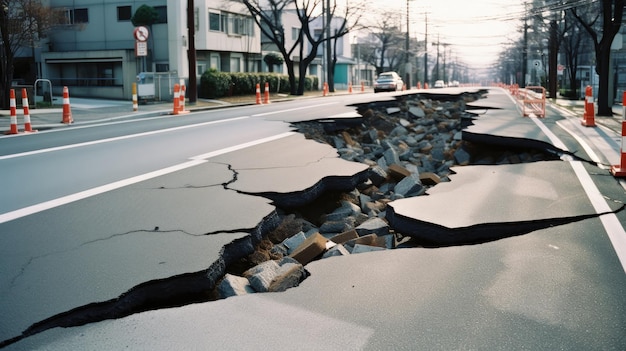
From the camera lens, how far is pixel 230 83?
37438 mm

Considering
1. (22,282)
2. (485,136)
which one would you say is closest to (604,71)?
(485,136)

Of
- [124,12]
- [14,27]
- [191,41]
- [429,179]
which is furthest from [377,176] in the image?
[124,12]

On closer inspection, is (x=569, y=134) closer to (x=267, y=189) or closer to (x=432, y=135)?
(x=432, y=135)

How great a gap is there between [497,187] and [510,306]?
3.72 m

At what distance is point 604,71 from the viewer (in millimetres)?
20922

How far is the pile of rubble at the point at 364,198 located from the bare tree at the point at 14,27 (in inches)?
531

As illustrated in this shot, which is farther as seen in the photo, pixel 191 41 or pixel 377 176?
pixel 191 41

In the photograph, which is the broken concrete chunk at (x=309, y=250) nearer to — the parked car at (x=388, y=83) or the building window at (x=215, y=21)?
the building window at (x=215, y=21)

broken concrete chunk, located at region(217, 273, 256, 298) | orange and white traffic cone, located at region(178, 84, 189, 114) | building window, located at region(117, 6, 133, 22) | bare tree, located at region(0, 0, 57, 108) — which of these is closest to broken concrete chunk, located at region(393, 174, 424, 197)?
broken concrete chunk, located at region(217, 273, 256, 298)

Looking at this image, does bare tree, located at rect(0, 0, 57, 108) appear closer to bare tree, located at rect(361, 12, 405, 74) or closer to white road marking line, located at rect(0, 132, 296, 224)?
white road marking line, located at rect(0, 132, 296, 224)

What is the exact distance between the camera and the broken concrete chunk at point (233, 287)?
3809 mm

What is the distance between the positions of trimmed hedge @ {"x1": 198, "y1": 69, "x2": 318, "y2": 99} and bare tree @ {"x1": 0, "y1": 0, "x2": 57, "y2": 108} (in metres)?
9.18

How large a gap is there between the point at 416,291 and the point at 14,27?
2511cm

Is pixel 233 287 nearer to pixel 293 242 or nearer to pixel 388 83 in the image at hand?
pixel 293 242
